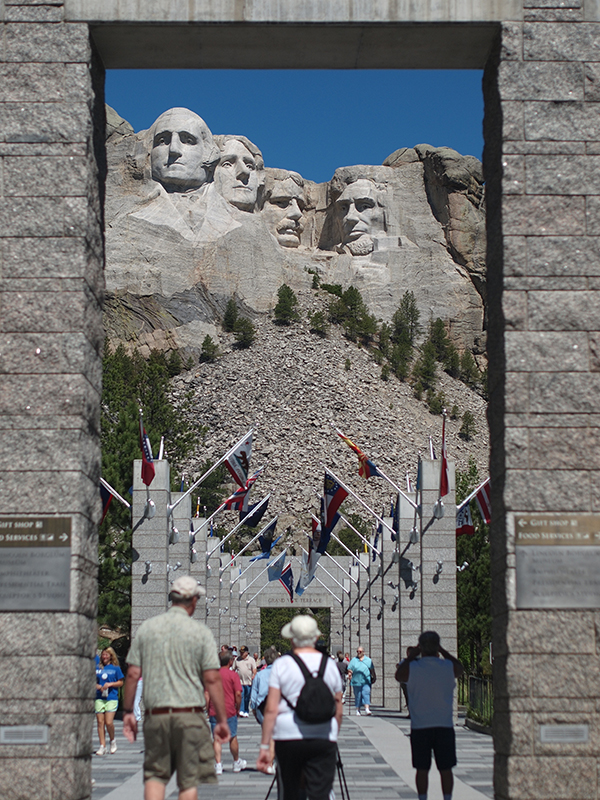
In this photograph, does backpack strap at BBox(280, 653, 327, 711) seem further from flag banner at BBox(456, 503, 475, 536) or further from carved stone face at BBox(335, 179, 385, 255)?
carved stone face at BBox(335, 179, 385, 255)

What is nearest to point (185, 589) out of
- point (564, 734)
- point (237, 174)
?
point (564, 734)

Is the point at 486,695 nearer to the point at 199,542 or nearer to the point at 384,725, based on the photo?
the point at 384,725

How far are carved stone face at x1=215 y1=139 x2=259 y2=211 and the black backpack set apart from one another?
10314 cm

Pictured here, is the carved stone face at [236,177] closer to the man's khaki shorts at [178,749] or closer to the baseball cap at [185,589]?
the baseball cap at [185,589]

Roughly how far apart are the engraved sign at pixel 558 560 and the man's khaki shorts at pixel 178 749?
3.01 meters

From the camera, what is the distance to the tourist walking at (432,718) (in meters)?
9.09

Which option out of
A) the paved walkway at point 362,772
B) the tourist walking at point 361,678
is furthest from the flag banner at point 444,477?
the paved walkway at point 362,772

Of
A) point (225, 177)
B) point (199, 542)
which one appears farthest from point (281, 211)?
point (199, 542)

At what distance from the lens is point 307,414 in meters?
92.8

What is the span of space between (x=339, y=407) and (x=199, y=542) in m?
63.6

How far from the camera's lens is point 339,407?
94062 mm

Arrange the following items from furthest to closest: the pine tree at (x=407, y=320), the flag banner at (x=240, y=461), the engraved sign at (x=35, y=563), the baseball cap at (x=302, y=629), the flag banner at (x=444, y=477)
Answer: the pine tree at (x=407, y=320) → the flag banner at (x=240, y=461) → the flag banner at (x=444, y=477) → the engraved sign at (x=35, y=563) → the baseball cap at (x=302, y=629)

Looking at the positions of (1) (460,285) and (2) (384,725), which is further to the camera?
(1) (460,285)

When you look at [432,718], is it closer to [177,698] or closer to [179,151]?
[177,698]
